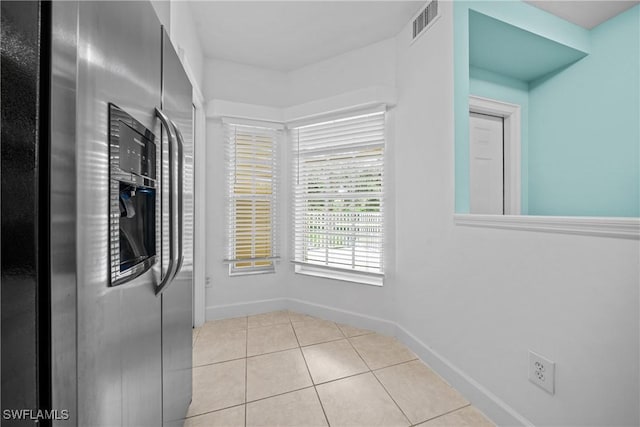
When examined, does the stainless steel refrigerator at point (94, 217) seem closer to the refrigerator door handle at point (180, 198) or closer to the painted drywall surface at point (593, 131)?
the refrigerator door handle at point (180, 198)

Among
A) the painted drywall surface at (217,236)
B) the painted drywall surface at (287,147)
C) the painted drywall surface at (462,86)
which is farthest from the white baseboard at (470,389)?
the painted drywall surface at (217,236)

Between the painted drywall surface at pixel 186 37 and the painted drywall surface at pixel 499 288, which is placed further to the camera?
the painted drywall surface at pixel 186 37

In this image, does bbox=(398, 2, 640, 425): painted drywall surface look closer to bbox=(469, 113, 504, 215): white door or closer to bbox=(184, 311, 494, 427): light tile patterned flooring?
bbox=(184, 311, 494, 427): light tile patterned flooring

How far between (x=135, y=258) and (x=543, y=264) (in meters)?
1.57

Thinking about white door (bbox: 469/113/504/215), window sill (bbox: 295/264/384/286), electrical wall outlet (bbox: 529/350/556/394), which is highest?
white door (bbox: 469/113/504/215)

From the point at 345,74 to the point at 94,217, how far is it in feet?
8.06

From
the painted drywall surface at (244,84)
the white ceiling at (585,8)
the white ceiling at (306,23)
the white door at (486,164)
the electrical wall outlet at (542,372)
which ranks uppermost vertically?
the white ceiling at (306,23)

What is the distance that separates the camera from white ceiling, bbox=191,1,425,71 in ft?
6.41

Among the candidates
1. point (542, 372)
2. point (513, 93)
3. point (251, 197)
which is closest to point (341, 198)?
point (251, 197)

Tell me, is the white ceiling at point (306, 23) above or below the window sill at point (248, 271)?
above

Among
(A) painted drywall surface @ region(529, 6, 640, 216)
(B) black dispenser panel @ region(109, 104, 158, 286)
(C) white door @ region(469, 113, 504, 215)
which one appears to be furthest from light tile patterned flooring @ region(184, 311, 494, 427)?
(A) painted drywall surface @ region(529, 6, 640, 216)

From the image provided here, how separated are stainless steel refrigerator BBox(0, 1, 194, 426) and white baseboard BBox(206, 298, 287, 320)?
1.71m

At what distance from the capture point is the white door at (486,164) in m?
2.38

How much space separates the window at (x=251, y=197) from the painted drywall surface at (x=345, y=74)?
0.54m
